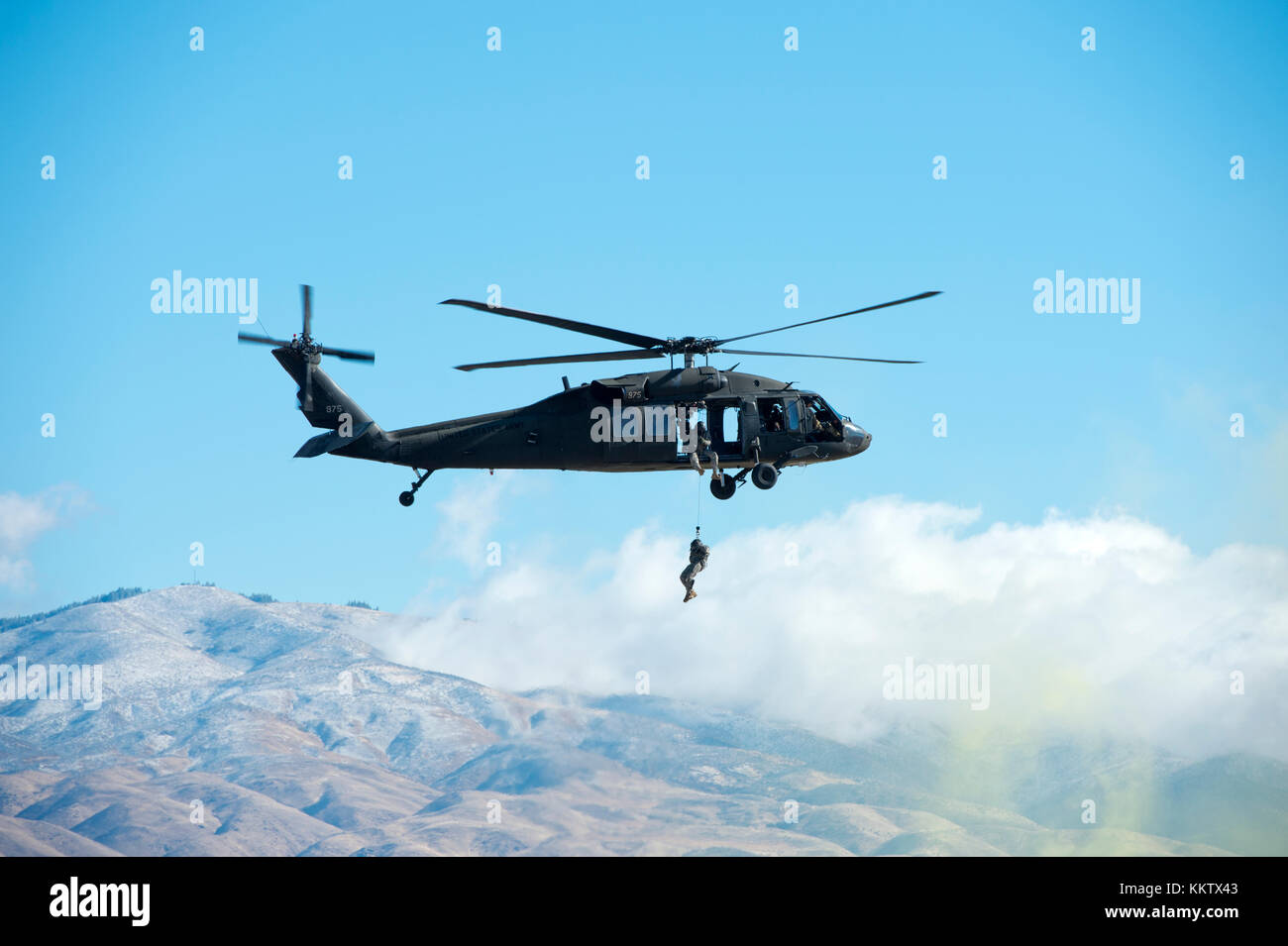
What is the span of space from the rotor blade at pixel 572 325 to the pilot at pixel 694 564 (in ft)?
26.4

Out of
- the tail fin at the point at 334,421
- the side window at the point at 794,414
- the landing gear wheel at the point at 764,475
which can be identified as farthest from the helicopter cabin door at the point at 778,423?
the tail fin at the point at 334,421

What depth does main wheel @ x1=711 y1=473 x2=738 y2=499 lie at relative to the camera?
195 ft

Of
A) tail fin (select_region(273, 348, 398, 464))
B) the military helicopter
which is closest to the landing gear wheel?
the military helicopter

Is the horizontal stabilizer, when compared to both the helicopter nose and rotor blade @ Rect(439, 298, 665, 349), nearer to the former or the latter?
rotor blade @ Rect(439, 298, 665, 349)

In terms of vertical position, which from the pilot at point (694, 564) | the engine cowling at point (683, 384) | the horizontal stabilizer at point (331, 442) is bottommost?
the pilot at point (694, 564)

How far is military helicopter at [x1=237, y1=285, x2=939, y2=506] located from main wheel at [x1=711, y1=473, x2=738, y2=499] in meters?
0.04

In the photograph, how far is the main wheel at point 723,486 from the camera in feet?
195

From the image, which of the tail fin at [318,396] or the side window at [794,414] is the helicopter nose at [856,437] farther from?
the tail fin at [318,396]
